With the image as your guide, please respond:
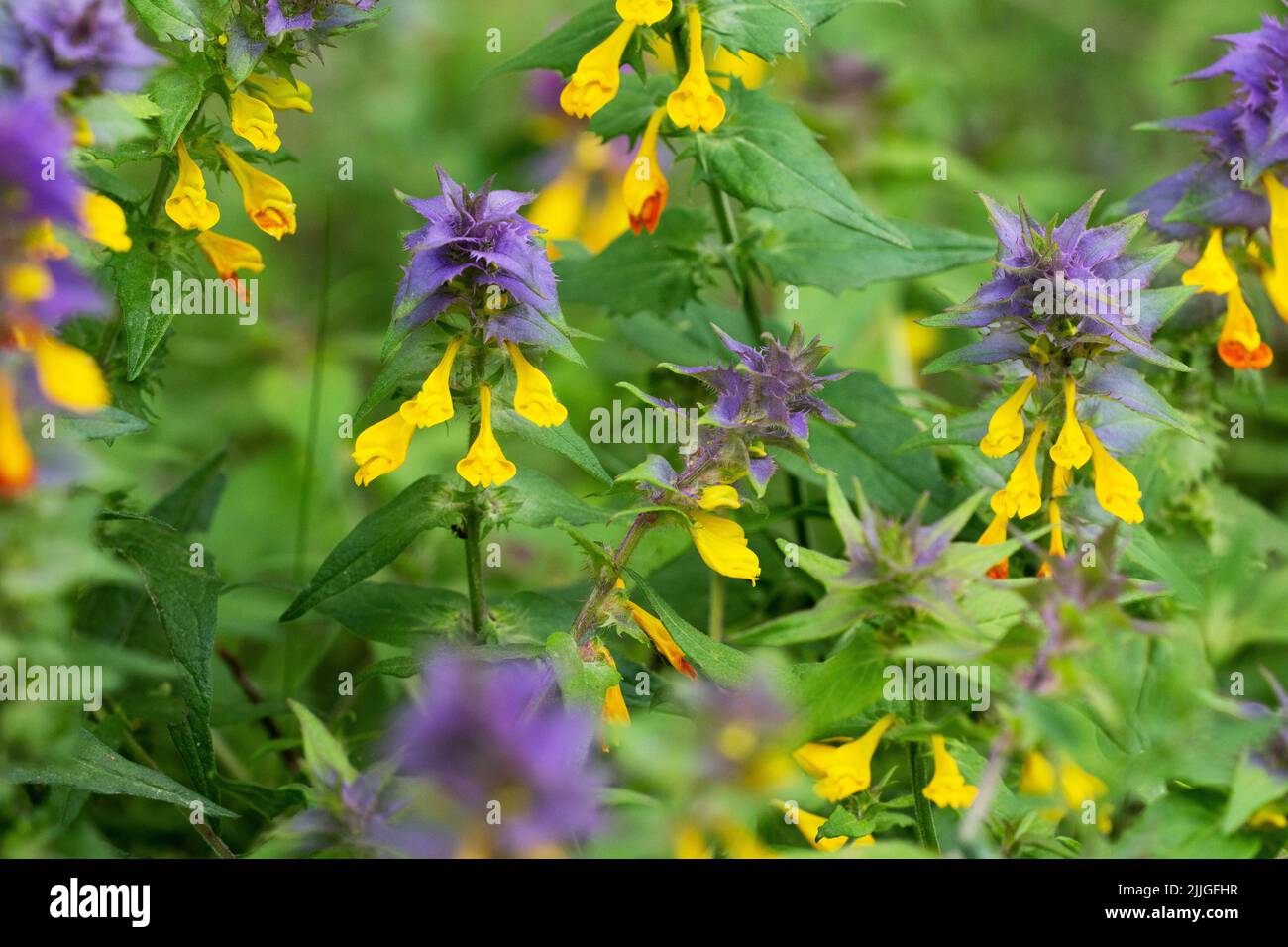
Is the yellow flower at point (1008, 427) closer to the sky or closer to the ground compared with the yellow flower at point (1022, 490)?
closer to the sky

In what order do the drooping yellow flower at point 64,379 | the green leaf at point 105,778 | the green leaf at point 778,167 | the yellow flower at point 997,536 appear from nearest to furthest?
the drooping yellow flower at point 64,379, the green leaf at point 105,778, the yellow flower at point 997,536, the green leaf at point 778,167

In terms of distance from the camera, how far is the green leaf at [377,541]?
1479mm

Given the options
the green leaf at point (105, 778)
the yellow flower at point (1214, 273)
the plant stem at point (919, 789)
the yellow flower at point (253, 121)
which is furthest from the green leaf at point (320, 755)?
the yellow flower at point (1214, 273)

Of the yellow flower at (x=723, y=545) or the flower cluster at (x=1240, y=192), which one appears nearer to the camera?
the yellow flower at (x=723, y=545)

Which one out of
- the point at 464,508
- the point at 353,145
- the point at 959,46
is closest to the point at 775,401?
the point at 464,508

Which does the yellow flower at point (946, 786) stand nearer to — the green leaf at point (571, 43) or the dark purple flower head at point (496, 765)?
the dark purple flower head at point (496, 765)

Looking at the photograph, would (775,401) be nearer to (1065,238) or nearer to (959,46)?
(1065,238)

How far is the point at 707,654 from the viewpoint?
138 centimetres

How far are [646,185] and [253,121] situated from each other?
1.64 feet

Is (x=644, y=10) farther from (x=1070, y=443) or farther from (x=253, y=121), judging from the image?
(x=1070, y=443)

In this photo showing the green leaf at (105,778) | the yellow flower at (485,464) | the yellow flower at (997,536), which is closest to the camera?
the green leaf at (105,778)

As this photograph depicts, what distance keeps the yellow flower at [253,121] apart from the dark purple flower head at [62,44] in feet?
0.96

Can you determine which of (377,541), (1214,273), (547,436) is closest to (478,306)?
(547,436)

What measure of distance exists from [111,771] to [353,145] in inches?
107
